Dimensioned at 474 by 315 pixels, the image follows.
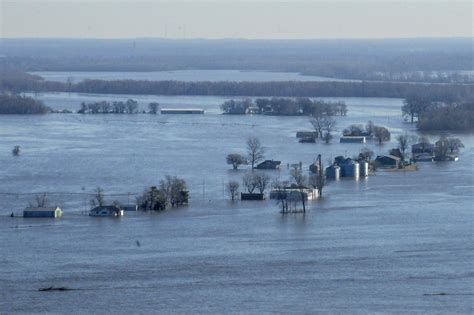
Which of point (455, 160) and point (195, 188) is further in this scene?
point (455, 160)

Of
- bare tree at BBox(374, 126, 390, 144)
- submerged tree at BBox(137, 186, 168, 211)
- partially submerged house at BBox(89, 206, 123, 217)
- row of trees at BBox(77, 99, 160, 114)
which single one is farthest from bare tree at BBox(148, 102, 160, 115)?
partially submerged house at BBox(89, 206, 123, 217)

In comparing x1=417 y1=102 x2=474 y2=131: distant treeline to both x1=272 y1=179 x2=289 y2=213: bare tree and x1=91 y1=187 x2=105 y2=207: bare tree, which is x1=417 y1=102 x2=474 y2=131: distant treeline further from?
x1=91 y1=187 x2=105 y2=207: bare tree

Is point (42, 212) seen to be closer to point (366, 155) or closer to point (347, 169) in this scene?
point (347, 169)

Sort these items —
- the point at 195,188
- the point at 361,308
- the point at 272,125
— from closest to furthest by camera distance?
the point at 361,308, the point at 195,188, the point at 272,125

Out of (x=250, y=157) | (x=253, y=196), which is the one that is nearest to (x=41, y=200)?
(x=253, y=196)

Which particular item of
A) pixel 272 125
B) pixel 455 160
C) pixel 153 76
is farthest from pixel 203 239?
pixel 153 76

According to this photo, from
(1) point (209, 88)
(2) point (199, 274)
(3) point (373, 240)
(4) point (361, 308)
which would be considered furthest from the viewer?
(1) point (209, 88)

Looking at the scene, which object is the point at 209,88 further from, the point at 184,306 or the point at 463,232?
the point at 184,306

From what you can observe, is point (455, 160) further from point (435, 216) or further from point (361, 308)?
point (361, 308)
